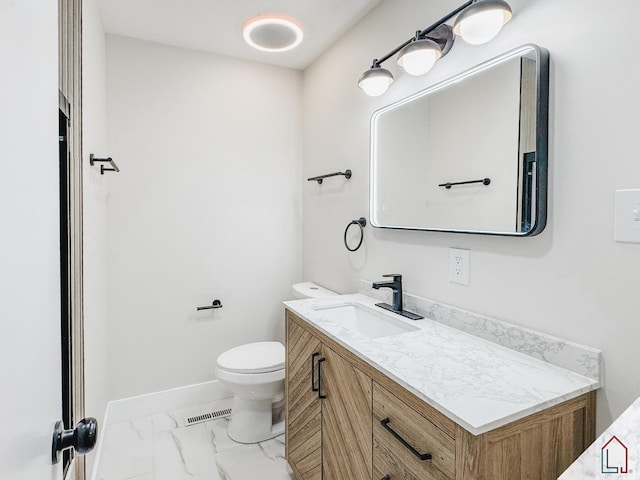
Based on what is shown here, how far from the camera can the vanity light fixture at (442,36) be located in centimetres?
117

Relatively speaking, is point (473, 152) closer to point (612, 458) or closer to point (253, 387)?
point (612, 458)

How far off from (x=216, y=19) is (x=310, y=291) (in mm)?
1786

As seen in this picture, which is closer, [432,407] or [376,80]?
[432,407]

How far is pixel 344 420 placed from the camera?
1343mm

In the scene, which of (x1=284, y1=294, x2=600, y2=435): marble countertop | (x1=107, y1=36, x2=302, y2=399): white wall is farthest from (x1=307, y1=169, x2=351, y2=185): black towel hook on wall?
(x1=284, y1=294, x2=600, y2=435): marble countertop

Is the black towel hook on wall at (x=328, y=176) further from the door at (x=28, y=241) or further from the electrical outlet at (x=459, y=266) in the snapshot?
the door at (x=28, y=241)

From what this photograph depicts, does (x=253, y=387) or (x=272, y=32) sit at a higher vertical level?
(x=272, y=32)

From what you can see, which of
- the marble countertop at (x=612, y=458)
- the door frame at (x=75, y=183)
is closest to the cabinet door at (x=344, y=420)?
the marble countertop at (x=612, y=458)

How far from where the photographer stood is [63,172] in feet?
4.12

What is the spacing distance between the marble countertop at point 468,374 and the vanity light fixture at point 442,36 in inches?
42.3

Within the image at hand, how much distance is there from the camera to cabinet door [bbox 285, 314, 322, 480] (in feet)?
5.09

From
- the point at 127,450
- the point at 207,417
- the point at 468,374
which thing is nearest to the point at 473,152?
the point at 468,374

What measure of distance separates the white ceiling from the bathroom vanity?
1677 mm

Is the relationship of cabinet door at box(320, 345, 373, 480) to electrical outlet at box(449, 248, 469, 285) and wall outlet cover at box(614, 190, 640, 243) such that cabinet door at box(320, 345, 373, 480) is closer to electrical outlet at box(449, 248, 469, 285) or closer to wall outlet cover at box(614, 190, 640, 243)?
electrical outlet at box(449, 248, 469, 285)
